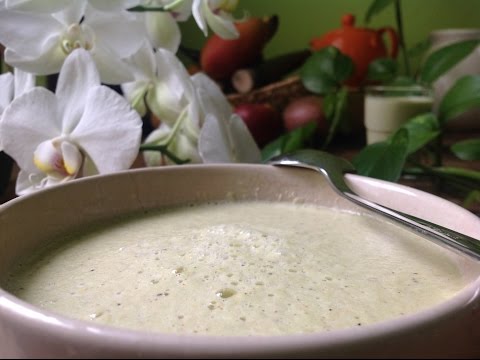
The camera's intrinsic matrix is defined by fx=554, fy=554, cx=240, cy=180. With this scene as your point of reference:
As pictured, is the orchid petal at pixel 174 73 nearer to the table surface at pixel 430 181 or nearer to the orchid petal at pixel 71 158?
the orchid petal at pixel 71 158

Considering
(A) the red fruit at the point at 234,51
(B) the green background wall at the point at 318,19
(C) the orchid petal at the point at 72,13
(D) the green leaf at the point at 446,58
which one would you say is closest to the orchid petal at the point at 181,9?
(C) the orchid petal at the point at 72,13

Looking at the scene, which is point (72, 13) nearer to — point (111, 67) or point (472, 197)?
point (111, 67)

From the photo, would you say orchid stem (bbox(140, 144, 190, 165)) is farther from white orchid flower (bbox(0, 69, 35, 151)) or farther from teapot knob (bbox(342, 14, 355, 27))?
teapot knob (bbox(342, 14, 355, 27))

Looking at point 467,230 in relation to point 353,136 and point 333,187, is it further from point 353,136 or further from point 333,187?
point 353,136

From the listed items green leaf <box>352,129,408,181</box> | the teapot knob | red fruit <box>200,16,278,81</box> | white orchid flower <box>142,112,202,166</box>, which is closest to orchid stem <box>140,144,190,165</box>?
white orchid flower <box>142,112,202,166</box>

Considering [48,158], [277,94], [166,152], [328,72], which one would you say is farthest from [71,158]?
[277,94]
